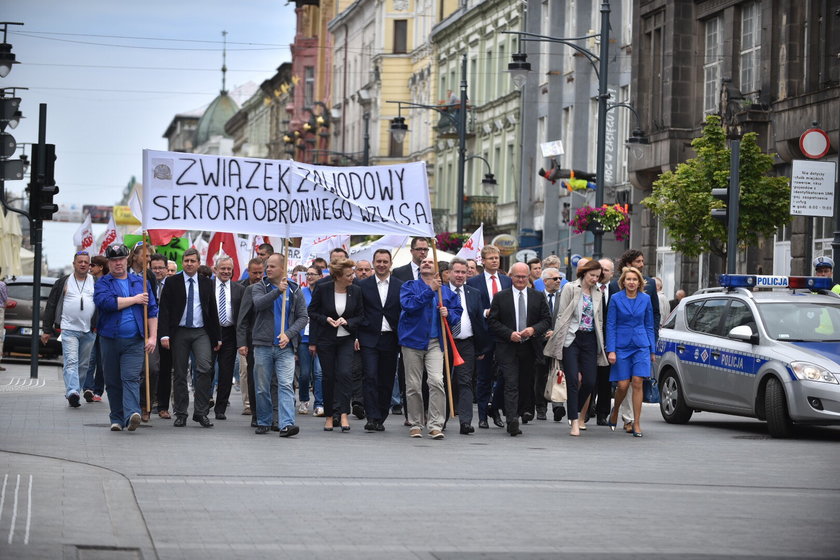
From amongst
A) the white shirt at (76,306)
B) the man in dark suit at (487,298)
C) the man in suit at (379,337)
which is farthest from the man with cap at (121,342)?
the white shirt at (76,306)

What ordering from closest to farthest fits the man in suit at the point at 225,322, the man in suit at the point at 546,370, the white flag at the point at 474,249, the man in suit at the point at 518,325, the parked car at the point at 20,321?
the man in suit at the point at 518,325 < the man in suit at the point at 225,322 < the man in suit at the point at 546,370 < the white flag at the point at 474,249 < the parked car at the point at 20,321

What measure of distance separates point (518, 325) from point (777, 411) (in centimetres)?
283

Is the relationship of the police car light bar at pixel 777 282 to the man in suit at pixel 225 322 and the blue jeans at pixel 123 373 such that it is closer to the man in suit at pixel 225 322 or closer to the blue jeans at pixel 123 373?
the man in suit at pixel 225 322

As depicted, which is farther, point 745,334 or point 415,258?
point 415,258

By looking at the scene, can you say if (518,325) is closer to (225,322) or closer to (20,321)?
(225,322)

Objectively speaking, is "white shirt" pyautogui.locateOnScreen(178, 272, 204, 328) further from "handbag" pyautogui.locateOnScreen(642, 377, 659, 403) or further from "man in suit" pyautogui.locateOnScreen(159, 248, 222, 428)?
"handbag" pyautogui.locateOnScreen(642, 377, 659, 403)

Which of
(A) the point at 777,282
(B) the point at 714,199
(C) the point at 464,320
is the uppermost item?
(B) the point at 714,199

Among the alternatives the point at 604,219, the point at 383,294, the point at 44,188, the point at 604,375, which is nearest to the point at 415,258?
the point at 383,294

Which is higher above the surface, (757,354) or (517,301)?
(517,301)

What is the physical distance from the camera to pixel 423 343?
16828 mm

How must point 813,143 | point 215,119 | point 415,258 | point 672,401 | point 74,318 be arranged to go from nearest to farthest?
1. point 415,258
2. point 672,401
3. point 74,318
4. point 813,143
5. point 215,119

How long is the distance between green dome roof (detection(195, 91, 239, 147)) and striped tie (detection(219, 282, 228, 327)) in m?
158

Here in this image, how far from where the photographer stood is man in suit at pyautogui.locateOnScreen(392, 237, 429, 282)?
60.6 feet

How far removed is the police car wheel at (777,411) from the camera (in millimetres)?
17078
